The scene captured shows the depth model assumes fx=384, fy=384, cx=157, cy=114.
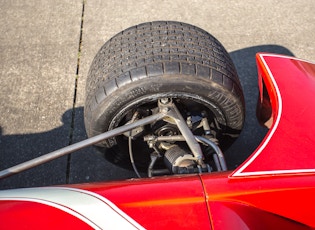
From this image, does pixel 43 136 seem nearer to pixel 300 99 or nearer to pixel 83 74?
pixel 83 74

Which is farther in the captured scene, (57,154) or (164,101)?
(164,101)

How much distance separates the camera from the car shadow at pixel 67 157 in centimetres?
260

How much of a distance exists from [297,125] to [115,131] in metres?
0.84

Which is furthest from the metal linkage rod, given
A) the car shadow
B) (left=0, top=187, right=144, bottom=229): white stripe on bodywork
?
the car shadow

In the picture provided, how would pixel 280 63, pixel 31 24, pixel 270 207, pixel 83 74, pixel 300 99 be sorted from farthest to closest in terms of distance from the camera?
1. pixel 31 24
2. pixel 83 74
3. pixel 280 63
4. pixel 300 99
5. pixel 270 207

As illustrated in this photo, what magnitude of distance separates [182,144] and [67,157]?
0.93 m

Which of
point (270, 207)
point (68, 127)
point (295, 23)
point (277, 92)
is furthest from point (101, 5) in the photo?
point (270, 207)

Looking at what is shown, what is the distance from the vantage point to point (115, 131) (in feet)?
6.12

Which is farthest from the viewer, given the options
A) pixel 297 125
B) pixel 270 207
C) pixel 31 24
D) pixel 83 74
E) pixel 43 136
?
pixel 31 24

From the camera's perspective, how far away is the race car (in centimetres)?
137

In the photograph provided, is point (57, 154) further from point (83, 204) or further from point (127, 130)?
point (83, 204)

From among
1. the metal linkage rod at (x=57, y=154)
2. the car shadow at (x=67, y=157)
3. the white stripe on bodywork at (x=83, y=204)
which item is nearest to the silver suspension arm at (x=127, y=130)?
the metal linkage rod at (x=57, y=154)

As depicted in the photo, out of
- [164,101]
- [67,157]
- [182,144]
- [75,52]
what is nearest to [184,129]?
[164,101]

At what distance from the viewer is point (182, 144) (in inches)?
87.7
